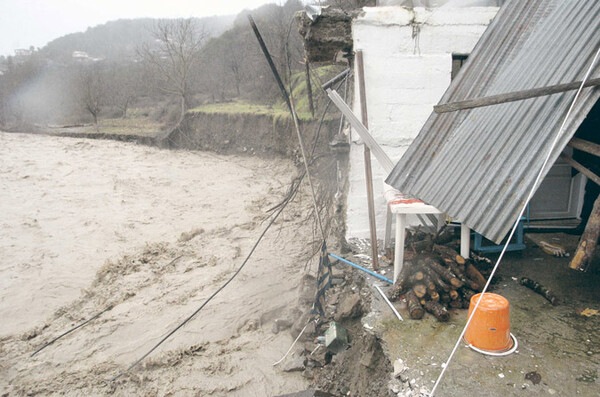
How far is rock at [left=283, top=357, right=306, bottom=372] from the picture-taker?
4324 mm

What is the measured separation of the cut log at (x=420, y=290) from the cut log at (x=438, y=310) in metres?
0.09

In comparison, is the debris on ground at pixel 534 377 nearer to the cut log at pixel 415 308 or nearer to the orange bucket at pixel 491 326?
the orange bucket at pixel 491 326

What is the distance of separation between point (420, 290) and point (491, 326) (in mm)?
920

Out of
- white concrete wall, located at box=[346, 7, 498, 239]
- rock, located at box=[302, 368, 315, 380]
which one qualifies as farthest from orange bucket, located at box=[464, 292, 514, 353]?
white concrete wall, located at box=[346, 7, 498, 239]

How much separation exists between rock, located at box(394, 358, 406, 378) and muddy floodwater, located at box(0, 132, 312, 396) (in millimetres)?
1504

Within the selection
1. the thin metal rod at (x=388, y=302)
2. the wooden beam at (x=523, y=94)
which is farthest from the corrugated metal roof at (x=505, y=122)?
the thin metal rod at (x=388, y=302)

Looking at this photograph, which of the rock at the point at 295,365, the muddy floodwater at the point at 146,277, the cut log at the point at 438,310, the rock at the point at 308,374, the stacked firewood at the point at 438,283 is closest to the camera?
the cut log at the point at 438,310

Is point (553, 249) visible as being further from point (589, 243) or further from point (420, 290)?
point (589, 243)

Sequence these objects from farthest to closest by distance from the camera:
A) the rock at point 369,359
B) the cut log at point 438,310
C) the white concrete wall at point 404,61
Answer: the white concrete wall at point 404,61
the cut log at point 438,310
the rock at point 369,359

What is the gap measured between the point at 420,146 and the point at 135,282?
19.8ft

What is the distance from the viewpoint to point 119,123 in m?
26.9

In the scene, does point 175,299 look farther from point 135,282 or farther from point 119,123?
point 119,123

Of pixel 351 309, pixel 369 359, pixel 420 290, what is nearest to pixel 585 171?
pixel 420 290

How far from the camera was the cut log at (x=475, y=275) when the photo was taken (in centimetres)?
393
